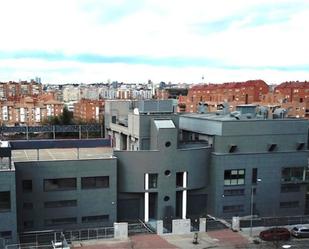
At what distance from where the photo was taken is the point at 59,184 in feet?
127

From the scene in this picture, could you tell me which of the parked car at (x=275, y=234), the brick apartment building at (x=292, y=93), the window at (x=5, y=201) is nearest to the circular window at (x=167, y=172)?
the parked car at (x=275, y=234)

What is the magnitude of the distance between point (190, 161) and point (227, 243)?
955 centimetres

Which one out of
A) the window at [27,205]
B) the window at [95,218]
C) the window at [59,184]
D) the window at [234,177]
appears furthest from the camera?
the window at [234,177]

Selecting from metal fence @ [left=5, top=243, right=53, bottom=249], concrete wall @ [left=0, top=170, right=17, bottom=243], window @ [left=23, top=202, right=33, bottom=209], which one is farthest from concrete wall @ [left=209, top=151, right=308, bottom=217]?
concrete wall @ [left=0, top=170, right=17, bottom=243]

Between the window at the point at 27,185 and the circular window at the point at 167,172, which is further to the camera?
the circular window at the point at 167,172

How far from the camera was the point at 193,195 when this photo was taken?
144 ft

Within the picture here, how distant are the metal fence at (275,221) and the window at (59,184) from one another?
16.9 m

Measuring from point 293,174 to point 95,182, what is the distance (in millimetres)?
21665

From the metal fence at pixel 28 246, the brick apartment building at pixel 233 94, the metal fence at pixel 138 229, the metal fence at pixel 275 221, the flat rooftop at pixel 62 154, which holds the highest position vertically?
the brick apartment building at pixel 233 94

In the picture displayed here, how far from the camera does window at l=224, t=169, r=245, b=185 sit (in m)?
43.2

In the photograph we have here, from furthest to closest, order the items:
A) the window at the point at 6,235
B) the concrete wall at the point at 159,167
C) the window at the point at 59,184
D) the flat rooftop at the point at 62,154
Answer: the flat rooftop at the point at 62,154 → the concrete wall at the point at 159,167 → the window at the point at 59,184 → the window at the point at 6,235

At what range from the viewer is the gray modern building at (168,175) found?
3838 cm

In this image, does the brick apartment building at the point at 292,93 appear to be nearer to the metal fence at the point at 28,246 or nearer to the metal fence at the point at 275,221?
the metal fence at the point at 275,221

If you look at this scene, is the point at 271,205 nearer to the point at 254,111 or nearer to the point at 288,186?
the point at 288,186
